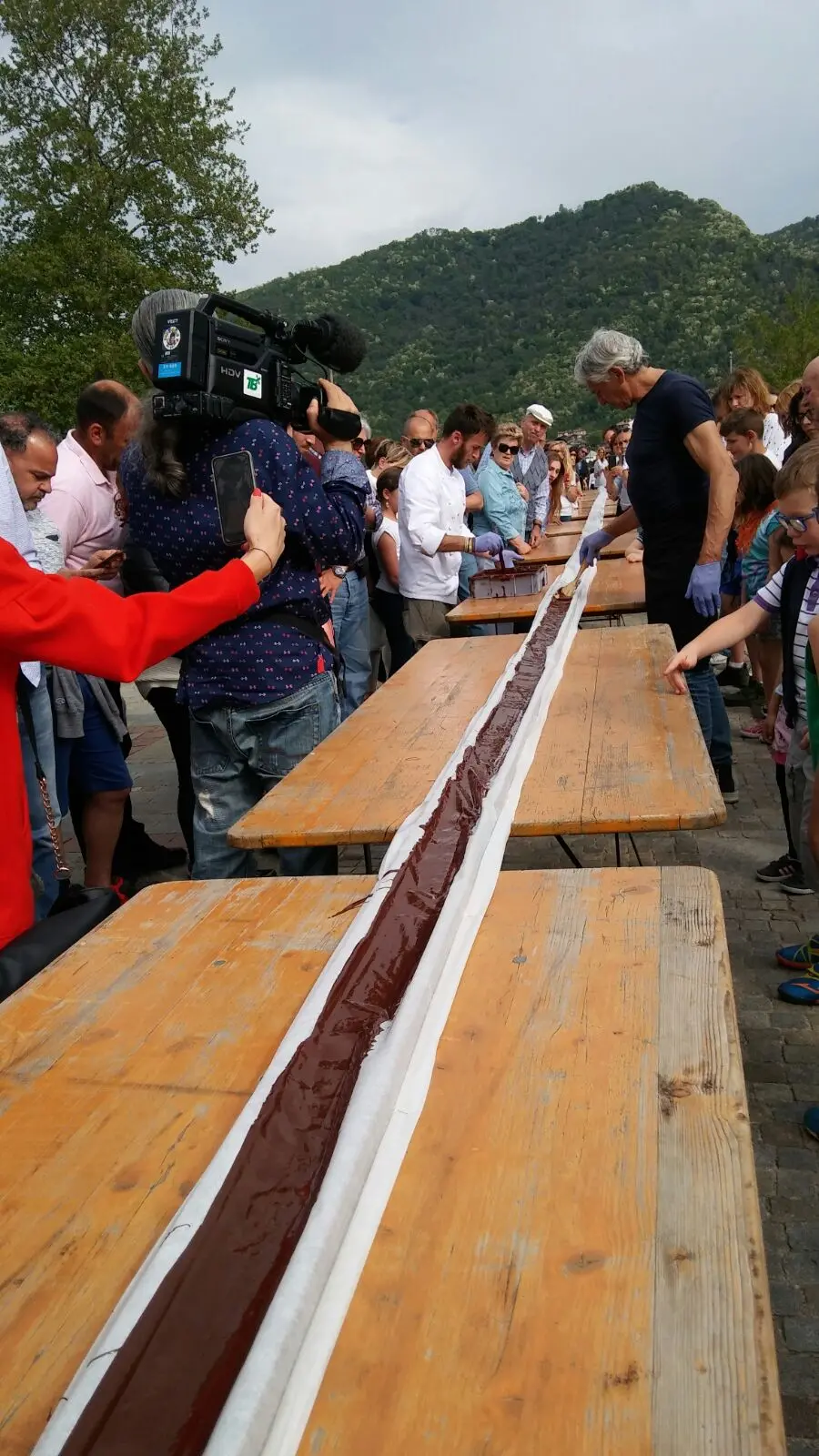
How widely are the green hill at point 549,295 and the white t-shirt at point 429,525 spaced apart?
1465 inches

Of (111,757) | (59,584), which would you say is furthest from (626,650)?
(59,584)

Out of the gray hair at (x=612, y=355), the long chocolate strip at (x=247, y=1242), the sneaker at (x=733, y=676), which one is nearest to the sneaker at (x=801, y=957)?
the long chocolate strip at (x=247, y=1242)

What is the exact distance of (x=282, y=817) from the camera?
80.4 inches

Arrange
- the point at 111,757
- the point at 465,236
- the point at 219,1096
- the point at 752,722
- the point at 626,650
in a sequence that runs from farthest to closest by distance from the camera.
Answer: the point at 465,236
the point at 752,722
the point at 111,757
the point at 626,650
the point at 219,1096

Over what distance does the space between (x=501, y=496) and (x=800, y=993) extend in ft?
14.3

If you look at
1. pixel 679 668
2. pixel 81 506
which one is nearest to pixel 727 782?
pixel 679 668

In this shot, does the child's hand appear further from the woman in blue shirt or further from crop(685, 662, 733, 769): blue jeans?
the woman in blue shirt

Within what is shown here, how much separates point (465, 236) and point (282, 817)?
79.7 meters

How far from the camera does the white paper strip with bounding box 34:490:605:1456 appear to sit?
29.1 inches

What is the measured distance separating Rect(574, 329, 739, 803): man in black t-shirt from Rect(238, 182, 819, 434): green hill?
38357 mm

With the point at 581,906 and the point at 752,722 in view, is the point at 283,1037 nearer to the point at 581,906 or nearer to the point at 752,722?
the point at 581,906

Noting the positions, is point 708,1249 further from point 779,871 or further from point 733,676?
point 733,676

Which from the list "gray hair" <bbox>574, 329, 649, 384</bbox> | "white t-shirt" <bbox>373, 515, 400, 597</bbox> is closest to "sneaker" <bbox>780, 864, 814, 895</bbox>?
"gray hair" <bbox>574, 329, 649, 384</bbox>

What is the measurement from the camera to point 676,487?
3971 millimetres
